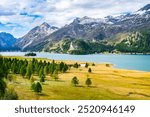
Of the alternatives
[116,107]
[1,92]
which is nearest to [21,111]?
[116,107]

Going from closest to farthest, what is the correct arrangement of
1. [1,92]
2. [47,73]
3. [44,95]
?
[1,92]
[44,95]
[47,73]

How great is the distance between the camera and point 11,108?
102 ft

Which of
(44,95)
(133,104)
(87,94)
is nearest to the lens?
(133,104)

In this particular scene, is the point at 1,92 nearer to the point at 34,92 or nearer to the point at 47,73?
the point at 34,92

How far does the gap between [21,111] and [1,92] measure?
22571mm

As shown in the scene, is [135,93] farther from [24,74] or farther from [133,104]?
[133,104]

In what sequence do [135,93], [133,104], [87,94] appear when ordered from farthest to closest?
[135,93]
[87,94]
[133,104]

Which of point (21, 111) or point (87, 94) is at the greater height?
point (21, 111)

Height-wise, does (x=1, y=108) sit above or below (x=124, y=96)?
above

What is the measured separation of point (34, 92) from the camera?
7612 centimetres

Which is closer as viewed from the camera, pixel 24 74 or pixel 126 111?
pixel 126 111

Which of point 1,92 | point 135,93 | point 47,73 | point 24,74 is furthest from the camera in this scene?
point 47,73

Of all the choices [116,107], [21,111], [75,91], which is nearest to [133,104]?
[116,107]

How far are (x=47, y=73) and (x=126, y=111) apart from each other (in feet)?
333
